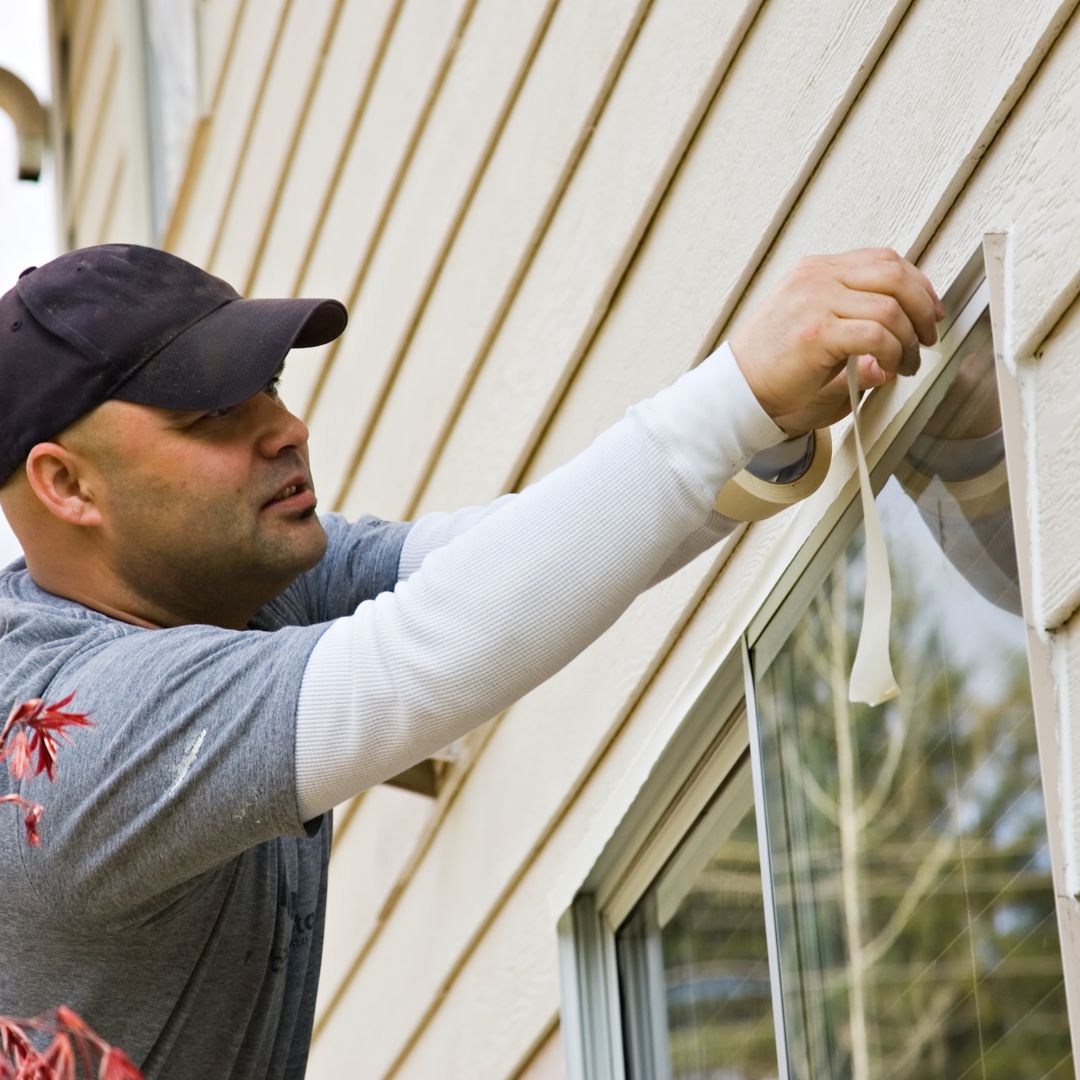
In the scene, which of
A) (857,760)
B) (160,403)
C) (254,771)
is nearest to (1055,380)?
(857,760)

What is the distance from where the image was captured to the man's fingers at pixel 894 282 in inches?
74.7

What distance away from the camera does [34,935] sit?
87.2 inches

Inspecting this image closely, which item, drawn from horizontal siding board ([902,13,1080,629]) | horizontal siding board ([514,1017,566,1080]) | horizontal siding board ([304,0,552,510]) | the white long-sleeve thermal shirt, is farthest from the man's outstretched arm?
horizontal siding board ([304,0,552,510])

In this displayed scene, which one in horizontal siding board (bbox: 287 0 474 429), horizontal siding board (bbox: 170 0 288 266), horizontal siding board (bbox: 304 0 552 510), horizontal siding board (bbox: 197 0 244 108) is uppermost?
horizontal siding board (bbox: 197 0 244 108)

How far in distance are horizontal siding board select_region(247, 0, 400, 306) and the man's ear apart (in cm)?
188

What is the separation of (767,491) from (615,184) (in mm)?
1007

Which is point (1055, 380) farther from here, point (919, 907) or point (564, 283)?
point (564, 283)

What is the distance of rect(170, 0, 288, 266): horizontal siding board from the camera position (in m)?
4.86

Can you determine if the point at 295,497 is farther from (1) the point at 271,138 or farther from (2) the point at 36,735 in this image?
(1) the point at 271,138

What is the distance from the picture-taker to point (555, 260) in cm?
324

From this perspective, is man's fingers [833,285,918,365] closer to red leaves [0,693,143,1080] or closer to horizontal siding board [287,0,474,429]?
red leaves [0,693,143,1080]

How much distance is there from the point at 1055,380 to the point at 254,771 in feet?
2.86

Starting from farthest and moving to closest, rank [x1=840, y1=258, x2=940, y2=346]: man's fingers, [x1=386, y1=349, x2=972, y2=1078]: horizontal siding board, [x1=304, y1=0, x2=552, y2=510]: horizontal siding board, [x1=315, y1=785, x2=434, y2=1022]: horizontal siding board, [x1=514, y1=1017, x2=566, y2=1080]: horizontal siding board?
[x1=315, y1=785, x2=434, y2=1022]: horizontal siding board
[x1=304, y1=0, x2=552, y2=510]: horizontal siding board
[x1=514, y1=1017, x2=566, y2=1080]: horizontal siding board
[x1=386, y1=349, x2=972, y2=1078]: horizontal siding board
[x1=840, y1=258, x2=940, y2=346]: man's fingers

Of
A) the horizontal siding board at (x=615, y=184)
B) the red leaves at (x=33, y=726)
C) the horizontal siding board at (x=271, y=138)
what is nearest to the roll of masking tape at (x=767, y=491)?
the horizontal siding board at (x=615, y=184)
